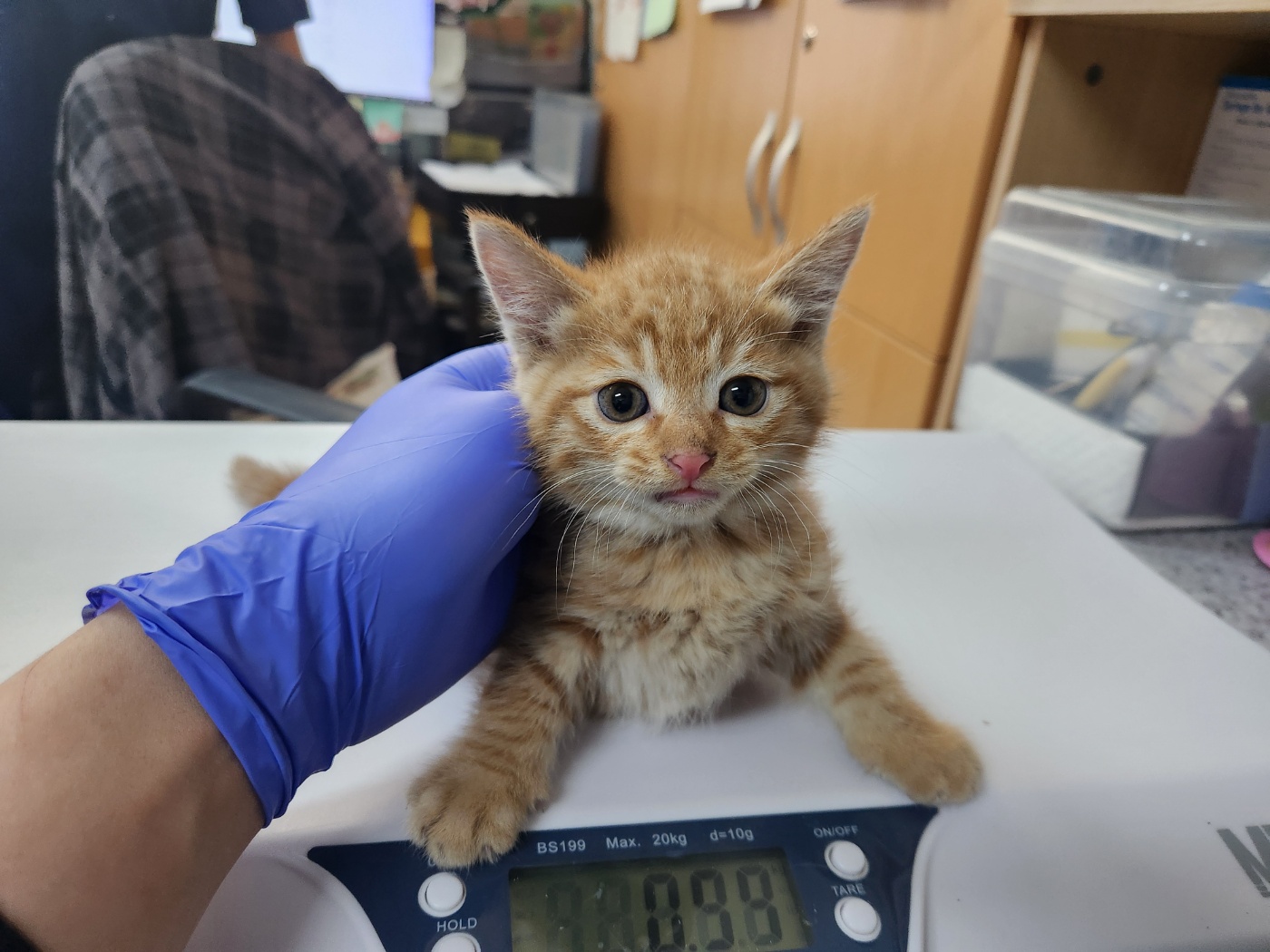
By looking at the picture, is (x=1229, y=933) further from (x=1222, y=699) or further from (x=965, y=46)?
(x=965, y=46)

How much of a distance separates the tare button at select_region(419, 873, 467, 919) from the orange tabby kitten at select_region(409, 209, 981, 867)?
0.09 meters

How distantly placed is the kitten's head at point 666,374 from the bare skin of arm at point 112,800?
1.16 ft

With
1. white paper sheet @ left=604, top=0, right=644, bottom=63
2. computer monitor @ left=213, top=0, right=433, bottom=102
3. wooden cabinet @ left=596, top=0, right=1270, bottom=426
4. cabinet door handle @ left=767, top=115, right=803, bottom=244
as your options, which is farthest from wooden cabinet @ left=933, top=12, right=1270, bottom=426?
A: white paper sheet @ left=604, top=0, right=644, bottom=63

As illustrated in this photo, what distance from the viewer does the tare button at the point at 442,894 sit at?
52cm

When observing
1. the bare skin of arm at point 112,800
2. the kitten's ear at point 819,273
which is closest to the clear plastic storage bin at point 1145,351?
the kitten's ear at point 819,273

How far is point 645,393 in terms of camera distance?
2.28ft

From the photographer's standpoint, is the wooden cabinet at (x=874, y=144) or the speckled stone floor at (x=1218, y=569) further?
the wooden cabinet at (x=874, y=144)

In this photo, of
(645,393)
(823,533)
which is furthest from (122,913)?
(823,533)

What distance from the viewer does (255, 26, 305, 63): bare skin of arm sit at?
1.64 metres

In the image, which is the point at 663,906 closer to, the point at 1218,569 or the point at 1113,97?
the point at 1218,569

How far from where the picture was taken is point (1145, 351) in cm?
106

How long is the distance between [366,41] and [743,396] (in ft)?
6.45

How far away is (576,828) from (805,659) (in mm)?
282

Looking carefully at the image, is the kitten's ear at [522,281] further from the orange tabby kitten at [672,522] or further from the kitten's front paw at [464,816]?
the kitten's front paw at [464,816]
